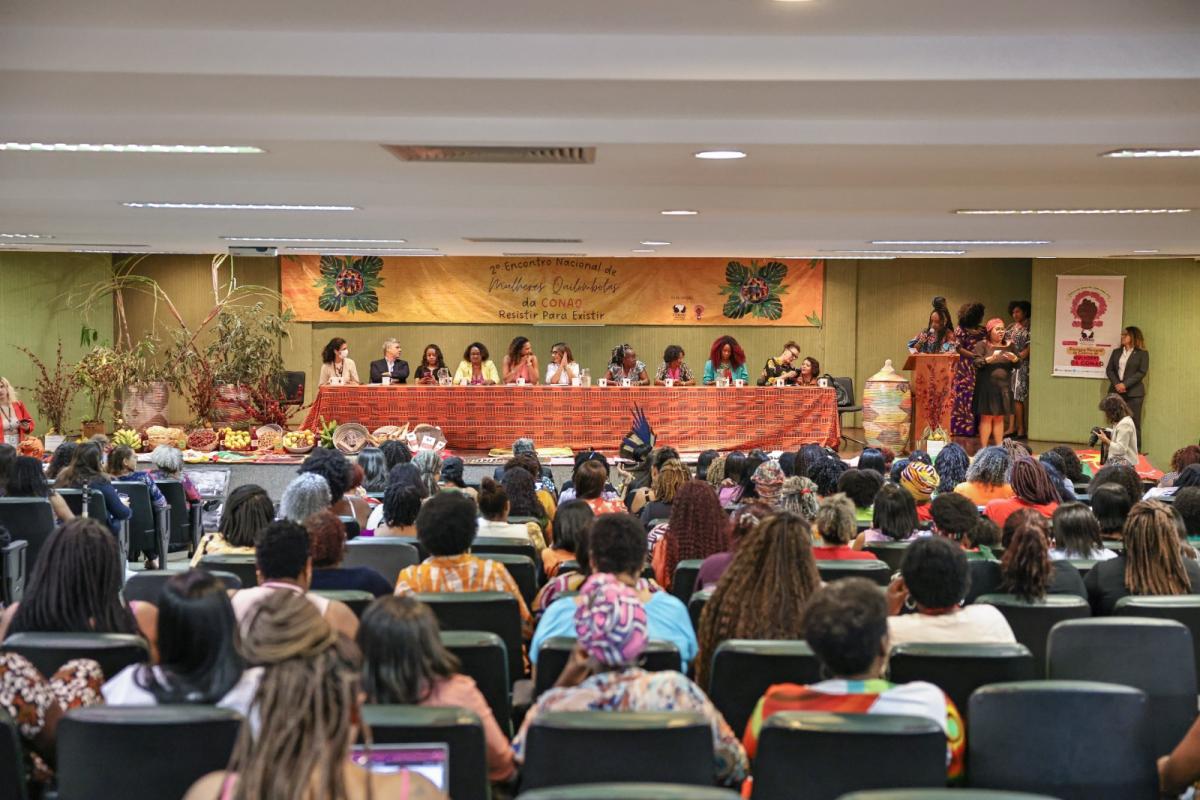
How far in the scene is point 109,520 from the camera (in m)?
6.79

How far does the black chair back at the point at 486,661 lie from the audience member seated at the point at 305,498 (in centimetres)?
212

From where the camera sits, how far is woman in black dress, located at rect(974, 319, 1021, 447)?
12578 millimetres

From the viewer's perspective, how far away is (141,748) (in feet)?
7.97

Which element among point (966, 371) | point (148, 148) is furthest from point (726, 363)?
point (148, 148)

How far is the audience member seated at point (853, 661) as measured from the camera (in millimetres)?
2596

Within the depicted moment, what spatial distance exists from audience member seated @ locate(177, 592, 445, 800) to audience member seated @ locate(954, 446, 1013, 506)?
4.81 meters

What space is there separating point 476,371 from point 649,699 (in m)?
9.83

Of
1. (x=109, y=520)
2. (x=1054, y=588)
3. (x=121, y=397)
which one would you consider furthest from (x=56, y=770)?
(x=121, y=397)

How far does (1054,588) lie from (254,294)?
1350cm

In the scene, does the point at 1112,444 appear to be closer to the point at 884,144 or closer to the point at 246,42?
the point at 884,144

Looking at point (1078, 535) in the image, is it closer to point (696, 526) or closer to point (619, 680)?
point (696, 526)

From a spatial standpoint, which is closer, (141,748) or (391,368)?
(141,748)

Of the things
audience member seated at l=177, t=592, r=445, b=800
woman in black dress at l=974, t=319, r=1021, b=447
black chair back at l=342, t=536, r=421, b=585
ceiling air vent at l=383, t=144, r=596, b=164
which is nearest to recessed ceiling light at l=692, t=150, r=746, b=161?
ceiling air vent at l=383, t=144, r=596, b=164

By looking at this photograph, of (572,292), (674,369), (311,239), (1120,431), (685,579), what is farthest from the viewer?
(572,292)
